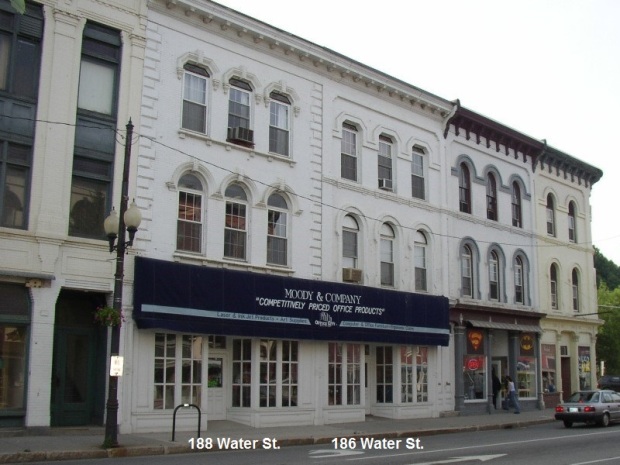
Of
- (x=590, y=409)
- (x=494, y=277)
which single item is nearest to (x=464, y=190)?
(x=494, y=277)

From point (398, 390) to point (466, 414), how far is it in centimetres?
432

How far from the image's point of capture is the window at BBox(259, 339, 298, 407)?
23172mm

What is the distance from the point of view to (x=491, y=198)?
33969 mm

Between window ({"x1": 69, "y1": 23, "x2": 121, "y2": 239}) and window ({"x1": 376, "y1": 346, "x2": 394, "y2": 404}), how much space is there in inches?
478

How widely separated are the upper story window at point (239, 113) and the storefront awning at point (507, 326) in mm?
12830

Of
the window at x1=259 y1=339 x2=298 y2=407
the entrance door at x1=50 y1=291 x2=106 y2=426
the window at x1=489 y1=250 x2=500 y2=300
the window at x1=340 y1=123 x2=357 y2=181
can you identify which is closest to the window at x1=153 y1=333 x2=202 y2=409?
the entrance door at x1=50 y1=291 x2=106 y2=426

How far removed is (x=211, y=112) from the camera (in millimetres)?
22719

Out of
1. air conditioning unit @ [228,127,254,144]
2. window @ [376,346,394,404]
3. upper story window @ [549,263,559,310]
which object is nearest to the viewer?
air conditioning unit @ [228,127,254,144]

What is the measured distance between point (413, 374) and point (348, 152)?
8491 millimetres

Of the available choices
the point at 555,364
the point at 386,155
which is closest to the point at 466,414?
the point at 555,364

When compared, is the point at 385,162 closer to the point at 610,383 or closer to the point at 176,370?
the point at 176,370

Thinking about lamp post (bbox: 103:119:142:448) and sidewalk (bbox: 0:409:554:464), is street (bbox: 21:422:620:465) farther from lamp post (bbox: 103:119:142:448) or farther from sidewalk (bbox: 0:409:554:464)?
lamp post (bbox: 103:119:142:448)

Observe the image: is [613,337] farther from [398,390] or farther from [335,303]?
[335,303]

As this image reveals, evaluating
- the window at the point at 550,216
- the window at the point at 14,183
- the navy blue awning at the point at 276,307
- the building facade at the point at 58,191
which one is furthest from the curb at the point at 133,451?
the window at the point at 550,216
